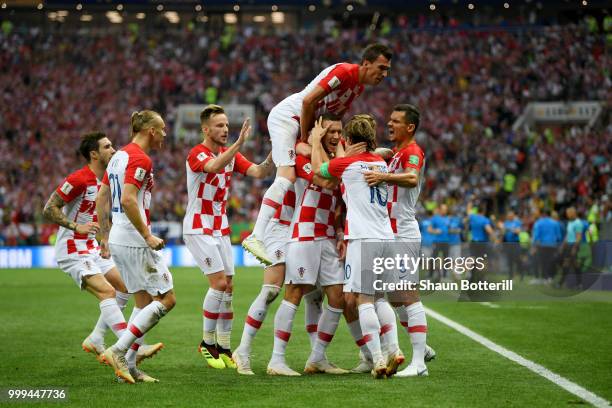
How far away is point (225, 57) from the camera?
45750 millimetres

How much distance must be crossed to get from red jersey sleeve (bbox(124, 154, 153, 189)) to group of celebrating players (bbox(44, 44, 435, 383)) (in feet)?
0.04

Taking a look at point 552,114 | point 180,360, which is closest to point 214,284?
point 180,360

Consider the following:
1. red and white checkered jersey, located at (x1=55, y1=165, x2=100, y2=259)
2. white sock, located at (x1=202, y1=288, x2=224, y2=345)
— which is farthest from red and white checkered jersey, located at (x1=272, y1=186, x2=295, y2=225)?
red and white checkered jersey, located at (x1=55, y1=165, x2=100, y2=259)

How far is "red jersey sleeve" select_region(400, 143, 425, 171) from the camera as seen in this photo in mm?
8953

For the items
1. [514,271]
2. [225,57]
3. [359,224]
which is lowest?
[514,271]

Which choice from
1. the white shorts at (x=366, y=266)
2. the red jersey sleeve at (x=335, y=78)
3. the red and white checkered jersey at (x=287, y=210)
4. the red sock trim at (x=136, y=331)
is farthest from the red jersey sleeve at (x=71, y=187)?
the white shorts at (x=366, y=266)

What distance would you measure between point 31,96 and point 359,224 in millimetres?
36736

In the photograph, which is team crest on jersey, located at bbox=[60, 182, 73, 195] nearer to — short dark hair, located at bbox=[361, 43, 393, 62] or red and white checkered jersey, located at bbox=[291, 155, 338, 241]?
red and white checkered jersey, located at bbox=[291, 155, 338, 241]

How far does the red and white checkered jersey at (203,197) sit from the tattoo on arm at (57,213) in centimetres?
121

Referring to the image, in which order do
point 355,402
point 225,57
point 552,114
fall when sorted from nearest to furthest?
1. point 355,402
2. point 552,114
3. point 225,57

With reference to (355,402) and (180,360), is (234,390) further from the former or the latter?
(180,360)

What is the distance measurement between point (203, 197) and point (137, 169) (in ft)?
5.03

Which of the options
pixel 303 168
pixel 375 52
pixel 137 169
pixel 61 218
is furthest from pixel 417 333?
pixel 61 218

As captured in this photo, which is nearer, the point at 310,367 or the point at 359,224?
the point at 359,224
